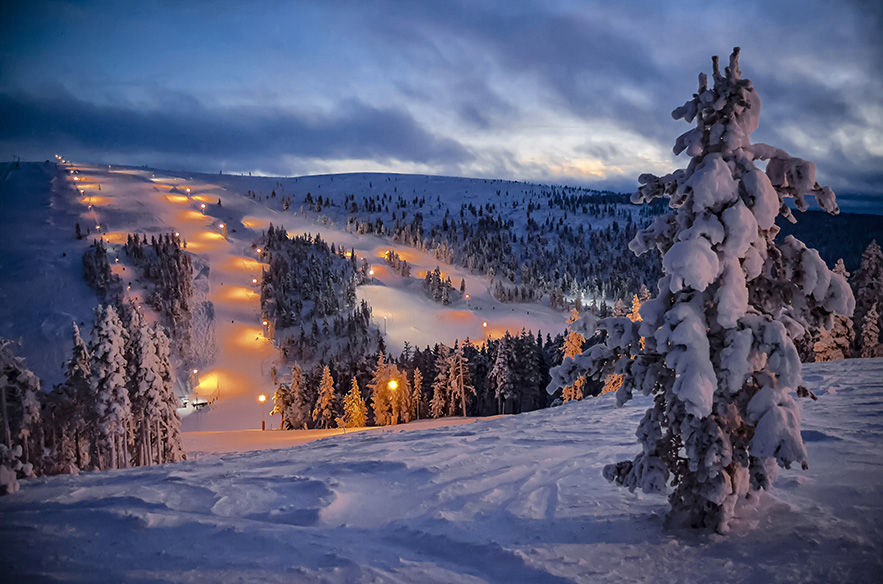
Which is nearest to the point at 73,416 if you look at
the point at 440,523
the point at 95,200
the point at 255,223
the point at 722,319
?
the point at 440,523

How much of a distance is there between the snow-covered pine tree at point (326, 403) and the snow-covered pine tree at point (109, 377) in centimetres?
2339

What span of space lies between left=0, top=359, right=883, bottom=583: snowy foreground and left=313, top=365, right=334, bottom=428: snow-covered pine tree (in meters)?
37.0

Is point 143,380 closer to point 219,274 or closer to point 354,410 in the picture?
point 354,410

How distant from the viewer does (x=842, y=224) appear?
310ft

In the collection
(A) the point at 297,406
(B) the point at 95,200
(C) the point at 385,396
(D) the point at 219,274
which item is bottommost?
(A) the point at 297,406

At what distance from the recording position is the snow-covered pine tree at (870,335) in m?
33.4

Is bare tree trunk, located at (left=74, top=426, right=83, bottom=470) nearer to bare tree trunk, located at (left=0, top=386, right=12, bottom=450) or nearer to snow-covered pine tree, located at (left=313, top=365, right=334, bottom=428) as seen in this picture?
snow-covered pine tree, located at (left=313, top=365, right=334, bottom=428)

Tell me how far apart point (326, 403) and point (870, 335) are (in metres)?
48.8

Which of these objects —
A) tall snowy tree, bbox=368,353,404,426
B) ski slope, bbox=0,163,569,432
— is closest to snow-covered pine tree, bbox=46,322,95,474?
tall snowy tree, bbox=368,353,404,426

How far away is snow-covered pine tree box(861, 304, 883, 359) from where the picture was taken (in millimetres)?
33375

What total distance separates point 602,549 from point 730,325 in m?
3.79

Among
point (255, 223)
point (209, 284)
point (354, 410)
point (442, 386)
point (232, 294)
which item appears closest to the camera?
point (354, 410)

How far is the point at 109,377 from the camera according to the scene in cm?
2558

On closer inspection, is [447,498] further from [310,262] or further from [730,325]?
[310,262]
